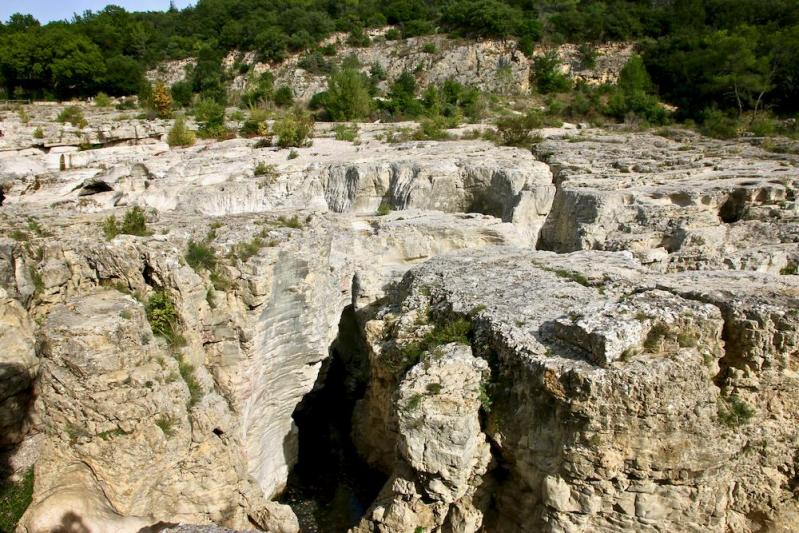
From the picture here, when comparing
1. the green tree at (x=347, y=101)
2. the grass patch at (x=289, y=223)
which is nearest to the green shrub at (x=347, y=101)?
the green tree at (x=347, y=101)

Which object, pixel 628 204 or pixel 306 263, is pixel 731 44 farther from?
pixel 306 263

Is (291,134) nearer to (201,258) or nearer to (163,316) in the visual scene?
(201,258)

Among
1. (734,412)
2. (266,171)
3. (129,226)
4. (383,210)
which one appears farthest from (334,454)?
(734,412)

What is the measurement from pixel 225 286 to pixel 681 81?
30.6m

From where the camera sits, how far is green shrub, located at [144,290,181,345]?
8828 millimetres

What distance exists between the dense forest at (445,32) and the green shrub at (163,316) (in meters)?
26.9

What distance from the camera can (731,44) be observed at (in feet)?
86.2

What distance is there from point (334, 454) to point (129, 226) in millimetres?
6894

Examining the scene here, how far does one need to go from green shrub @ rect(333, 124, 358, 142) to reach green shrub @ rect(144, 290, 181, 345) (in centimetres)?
1260

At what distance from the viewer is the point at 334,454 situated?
1294 centimetres

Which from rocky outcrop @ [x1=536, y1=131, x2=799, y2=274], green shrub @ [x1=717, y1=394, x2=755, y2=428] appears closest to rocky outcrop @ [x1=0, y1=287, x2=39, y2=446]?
green shrub @ [x1=717, y1=394, x2=755, y2=428]

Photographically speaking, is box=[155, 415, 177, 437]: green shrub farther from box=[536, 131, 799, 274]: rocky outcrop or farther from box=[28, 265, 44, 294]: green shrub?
box=[536, 131, 799, 274]: rocky outcrop

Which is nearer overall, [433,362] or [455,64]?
[433,362]

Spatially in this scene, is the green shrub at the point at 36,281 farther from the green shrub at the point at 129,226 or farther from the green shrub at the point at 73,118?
the green shrub at the point at 73,118
